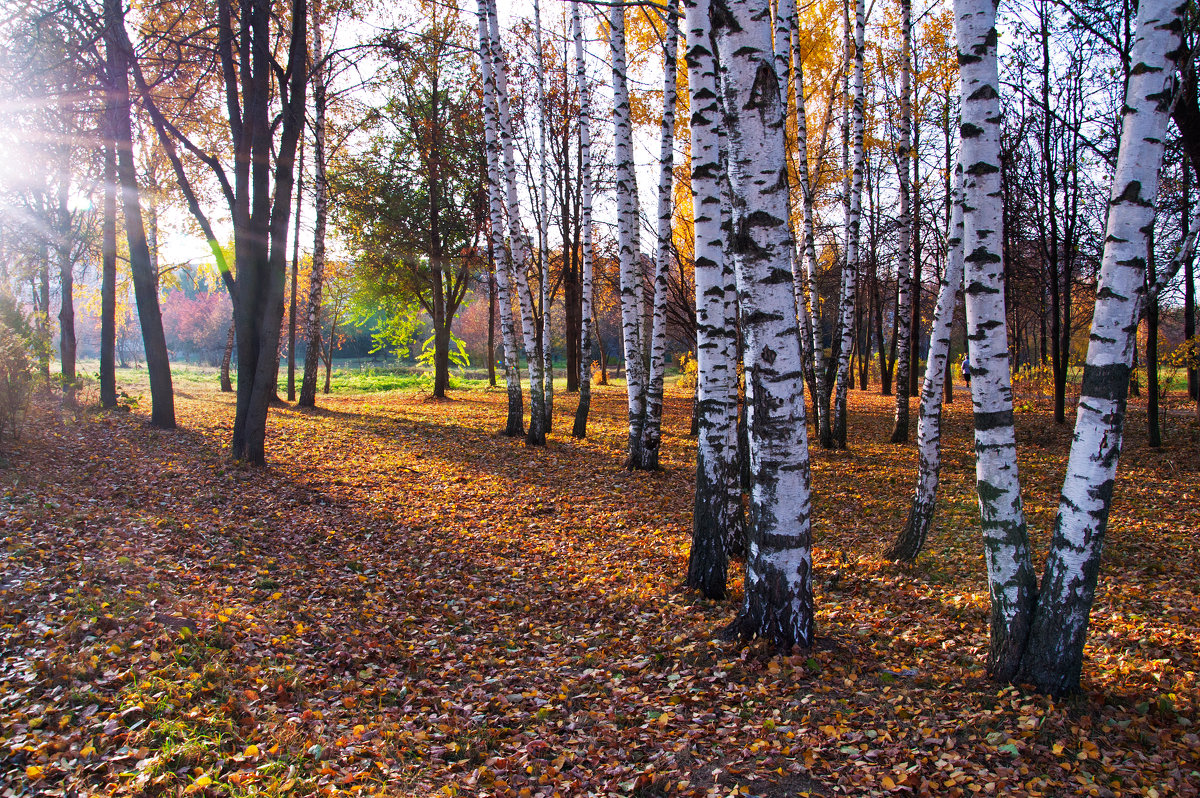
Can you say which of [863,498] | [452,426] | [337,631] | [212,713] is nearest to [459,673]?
[337,631]

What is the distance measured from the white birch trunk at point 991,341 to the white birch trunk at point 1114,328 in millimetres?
235

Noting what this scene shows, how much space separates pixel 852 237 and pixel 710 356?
706 cm

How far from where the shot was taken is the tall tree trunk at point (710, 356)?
202 inches

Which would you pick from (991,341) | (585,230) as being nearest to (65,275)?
(585,230)

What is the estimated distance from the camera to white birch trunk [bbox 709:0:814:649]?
3.66m

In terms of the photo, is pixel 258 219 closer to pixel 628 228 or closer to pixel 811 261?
pixel 628 228

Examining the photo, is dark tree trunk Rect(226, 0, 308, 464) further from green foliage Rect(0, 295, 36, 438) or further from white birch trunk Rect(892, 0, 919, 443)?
white birch trunk Rect(892, 0, 919, 443)

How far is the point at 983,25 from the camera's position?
349 cm

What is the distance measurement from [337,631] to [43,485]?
16.9 feet

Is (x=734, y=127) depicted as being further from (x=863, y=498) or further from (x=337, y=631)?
(x=863, y=498)

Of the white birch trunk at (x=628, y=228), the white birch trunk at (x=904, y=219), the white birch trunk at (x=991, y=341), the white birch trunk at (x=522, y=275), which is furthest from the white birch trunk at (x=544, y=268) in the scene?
the white birch trunk at (x=991, y=341)

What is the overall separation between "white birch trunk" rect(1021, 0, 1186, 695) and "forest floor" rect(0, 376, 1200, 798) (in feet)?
2.18

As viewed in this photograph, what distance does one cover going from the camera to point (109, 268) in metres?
12.7

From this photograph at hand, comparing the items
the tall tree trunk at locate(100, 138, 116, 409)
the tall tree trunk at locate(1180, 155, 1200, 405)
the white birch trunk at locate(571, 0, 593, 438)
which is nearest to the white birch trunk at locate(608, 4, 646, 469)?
the white birch trunk at locate(571, 0, 593, 438)
